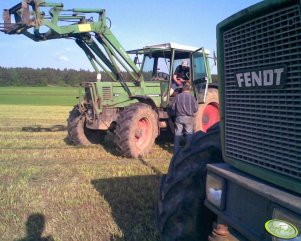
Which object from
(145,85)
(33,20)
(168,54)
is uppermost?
(33,20)

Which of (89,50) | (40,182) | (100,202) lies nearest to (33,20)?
(89,50)

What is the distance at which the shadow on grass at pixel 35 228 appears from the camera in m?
4.30

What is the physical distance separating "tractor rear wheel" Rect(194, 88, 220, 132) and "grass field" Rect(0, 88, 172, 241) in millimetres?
985

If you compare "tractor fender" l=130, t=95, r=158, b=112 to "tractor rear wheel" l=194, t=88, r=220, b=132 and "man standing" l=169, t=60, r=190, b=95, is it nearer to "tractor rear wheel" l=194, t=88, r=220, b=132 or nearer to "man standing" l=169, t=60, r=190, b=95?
"man standing" l=169, t=60, r=190, b=95

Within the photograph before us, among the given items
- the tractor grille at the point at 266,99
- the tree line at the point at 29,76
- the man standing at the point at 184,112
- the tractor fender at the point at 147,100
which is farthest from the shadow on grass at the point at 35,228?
the tree line at the point at 29,76

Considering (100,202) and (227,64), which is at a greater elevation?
(227,64)

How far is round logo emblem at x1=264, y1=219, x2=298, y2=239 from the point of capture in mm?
1954

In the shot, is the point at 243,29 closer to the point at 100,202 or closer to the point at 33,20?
the point at 100,202

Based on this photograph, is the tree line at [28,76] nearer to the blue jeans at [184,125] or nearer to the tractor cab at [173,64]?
the tractor cab at [173,64]

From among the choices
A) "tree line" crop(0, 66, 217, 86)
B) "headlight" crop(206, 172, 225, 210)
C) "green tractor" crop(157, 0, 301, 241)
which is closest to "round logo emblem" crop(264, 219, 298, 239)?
"green tractor" crop(157, 0, 301, 241)

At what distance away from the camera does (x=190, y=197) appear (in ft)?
11.0

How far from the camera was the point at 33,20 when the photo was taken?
953 cm

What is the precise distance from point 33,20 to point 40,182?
443 cm

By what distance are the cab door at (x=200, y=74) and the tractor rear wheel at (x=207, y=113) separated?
0.30 m
